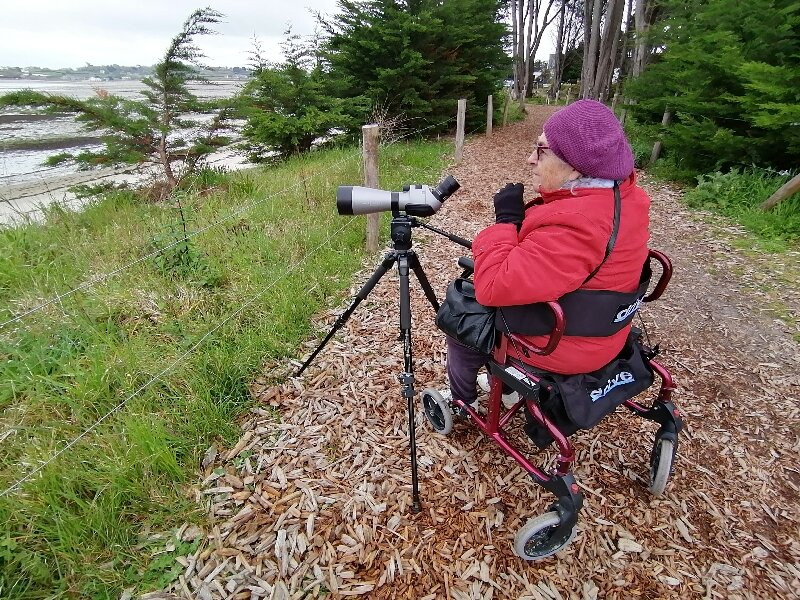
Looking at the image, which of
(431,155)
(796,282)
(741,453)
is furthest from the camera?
(431,155)

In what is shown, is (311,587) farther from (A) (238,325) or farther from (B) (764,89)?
(B) (764,89)

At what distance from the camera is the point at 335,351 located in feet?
10.8

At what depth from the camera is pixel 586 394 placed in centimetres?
181

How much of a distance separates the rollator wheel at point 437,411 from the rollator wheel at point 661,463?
108 centimetres

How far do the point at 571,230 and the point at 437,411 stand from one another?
4.81 feet

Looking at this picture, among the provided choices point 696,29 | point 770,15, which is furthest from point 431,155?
point 770,15

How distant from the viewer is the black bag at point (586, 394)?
178cm

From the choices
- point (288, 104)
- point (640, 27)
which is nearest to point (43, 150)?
point (288, 104)

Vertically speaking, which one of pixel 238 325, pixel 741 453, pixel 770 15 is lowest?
pixel 741 453

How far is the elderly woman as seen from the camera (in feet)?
5.03

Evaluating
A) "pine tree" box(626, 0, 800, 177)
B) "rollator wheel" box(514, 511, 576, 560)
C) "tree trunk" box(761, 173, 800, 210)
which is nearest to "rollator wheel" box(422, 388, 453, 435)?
"rollator wheel" box(514, 511, 576, 560)

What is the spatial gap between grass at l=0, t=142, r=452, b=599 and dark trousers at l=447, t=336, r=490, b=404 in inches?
53.4

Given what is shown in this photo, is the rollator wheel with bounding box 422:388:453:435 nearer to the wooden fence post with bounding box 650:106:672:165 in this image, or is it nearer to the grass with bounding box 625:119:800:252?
the grass with bounding box 625:119:800:252

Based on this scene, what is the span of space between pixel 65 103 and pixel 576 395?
6.94 metres
